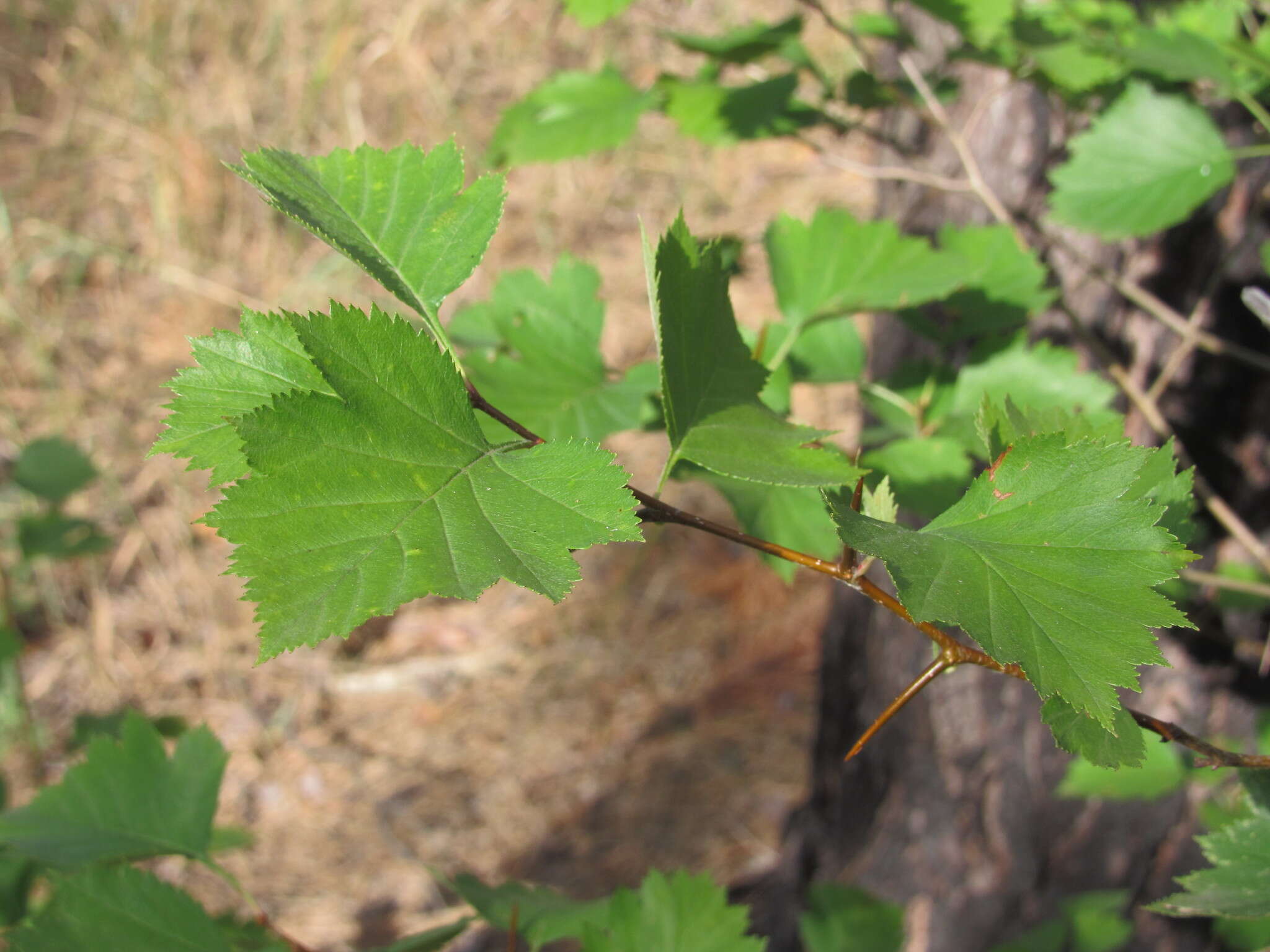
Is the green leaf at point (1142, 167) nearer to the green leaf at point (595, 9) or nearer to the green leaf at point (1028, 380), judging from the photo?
the green leaf at point (1028, 380)

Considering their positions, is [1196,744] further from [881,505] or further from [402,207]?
[402,207]

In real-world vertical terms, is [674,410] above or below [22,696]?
above

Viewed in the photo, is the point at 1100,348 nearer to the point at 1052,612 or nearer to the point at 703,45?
the point at 703,45

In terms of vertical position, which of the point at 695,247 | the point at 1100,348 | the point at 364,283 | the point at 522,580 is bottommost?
the point at 364,283

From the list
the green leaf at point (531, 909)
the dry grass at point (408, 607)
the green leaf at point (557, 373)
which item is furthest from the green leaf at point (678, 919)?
the dry grass at point (408, 607)

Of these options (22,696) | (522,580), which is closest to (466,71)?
(22,696)

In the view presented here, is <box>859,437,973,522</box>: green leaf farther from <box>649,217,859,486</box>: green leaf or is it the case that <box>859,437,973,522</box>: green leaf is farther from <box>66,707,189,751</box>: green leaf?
<box>66,707,189,751</box>: green leaf
